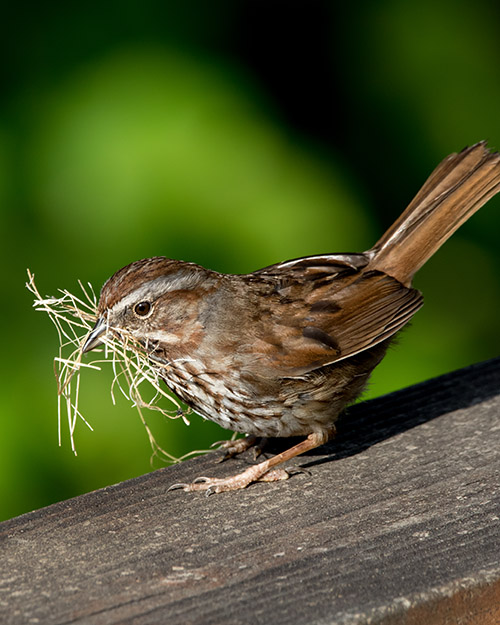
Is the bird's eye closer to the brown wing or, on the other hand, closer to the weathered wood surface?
the brown wing

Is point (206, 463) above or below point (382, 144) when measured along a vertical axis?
below

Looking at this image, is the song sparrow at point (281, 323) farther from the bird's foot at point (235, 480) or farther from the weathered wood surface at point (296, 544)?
the weathered wood surface at point (296, 544)

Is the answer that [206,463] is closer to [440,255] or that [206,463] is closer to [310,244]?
[310,244]

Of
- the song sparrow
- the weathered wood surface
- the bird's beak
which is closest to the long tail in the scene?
the song sparrow

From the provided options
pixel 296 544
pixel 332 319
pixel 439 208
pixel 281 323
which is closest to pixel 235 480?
pixel 296 544

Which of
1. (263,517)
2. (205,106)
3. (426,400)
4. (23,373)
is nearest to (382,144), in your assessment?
(205,106)

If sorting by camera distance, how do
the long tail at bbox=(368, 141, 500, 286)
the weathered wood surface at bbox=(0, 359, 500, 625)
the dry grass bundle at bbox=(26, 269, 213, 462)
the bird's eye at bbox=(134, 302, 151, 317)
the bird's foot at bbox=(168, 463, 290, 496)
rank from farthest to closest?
the long tail at bbox=(368, 141, 500, 286), the bird's eye at bbox=(134, 302, 151, 317), the dry grass bundle at bbox=(26, 269, 213, 462), the bird's foot at bbox=(168, 463, 290, 496), the weathered wood surface at bbox=(0, 359, 500, 625)

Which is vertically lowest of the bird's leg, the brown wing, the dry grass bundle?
the bird's leg

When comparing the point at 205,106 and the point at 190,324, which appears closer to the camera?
the point at 190,324
